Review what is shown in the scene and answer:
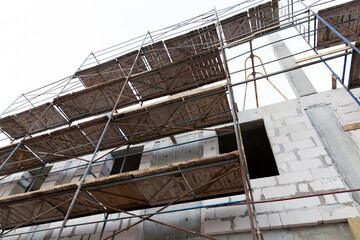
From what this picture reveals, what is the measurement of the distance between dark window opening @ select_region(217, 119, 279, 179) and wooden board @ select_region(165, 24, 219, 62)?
4.05 m

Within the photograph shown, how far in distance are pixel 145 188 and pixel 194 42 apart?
7.26 m

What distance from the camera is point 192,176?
205 inches

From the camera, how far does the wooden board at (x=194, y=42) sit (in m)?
9.94

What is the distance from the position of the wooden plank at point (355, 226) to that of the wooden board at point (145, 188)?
2165 mm

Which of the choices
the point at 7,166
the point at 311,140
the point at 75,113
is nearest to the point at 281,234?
the point at 311,140

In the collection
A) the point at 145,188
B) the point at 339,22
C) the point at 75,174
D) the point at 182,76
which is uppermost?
the point at 339,22

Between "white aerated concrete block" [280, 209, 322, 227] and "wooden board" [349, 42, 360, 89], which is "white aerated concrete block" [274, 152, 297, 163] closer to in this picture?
"white aerated concrete block" [280, 209, 322, 227]

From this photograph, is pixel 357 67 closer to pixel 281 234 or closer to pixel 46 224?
pixel 281 234

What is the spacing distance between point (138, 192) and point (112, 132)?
3.11 m

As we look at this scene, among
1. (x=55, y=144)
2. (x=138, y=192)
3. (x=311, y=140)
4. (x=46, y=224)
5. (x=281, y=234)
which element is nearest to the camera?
(x=281, y=234)

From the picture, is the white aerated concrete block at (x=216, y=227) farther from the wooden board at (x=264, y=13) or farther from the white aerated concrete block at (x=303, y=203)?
the wooden board at (x=264, y=13)

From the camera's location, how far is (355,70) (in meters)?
5.44

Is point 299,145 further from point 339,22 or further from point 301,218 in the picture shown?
point 339,22

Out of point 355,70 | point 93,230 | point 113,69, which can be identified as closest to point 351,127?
point 355,70
